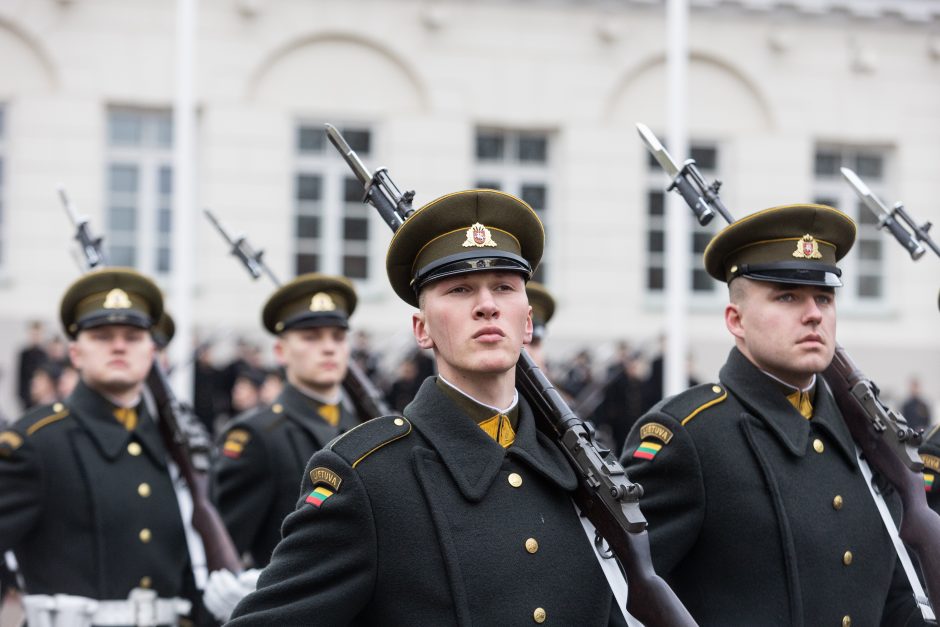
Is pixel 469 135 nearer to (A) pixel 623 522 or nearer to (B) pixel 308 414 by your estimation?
(B) pixel 308 414

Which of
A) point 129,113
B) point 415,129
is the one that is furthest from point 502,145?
point 129,113

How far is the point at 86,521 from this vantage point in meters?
6.16

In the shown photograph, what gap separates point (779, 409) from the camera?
185 inches

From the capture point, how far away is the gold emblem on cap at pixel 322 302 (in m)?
7.41

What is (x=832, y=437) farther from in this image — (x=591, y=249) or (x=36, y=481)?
(x=591, y=249)

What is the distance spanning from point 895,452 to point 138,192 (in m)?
15.1

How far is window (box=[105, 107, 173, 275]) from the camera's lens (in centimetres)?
1870

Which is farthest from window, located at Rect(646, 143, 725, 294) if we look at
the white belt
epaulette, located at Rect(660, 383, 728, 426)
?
epaulette, located at Rect(660, 383, 728, 426)

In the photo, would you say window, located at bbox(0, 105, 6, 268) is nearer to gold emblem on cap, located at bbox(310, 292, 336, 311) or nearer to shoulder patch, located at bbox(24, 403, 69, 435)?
gold emblem on cap, located at bbox(310, 292, 336, 311)

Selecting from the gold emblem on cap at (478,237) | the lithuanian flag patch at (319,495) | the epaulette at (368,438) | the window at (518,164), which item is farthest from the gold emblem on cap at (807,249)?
the window at (518,164)

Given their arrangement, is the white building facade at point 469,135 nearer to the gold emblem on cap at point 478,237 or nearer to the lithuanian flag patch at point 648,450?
the lithuanian flag patch at point 648,450

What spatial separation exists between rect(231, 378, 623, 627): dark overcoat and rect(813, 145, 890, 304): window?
17.7m

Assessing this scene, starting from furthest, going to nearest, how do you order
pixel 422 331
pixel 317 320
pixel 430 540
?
1. pixel 317 320
2. pixel 422 331
3. pixel 430 540

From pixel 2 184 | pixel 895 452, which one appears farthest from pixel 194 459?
pixel 2 184
